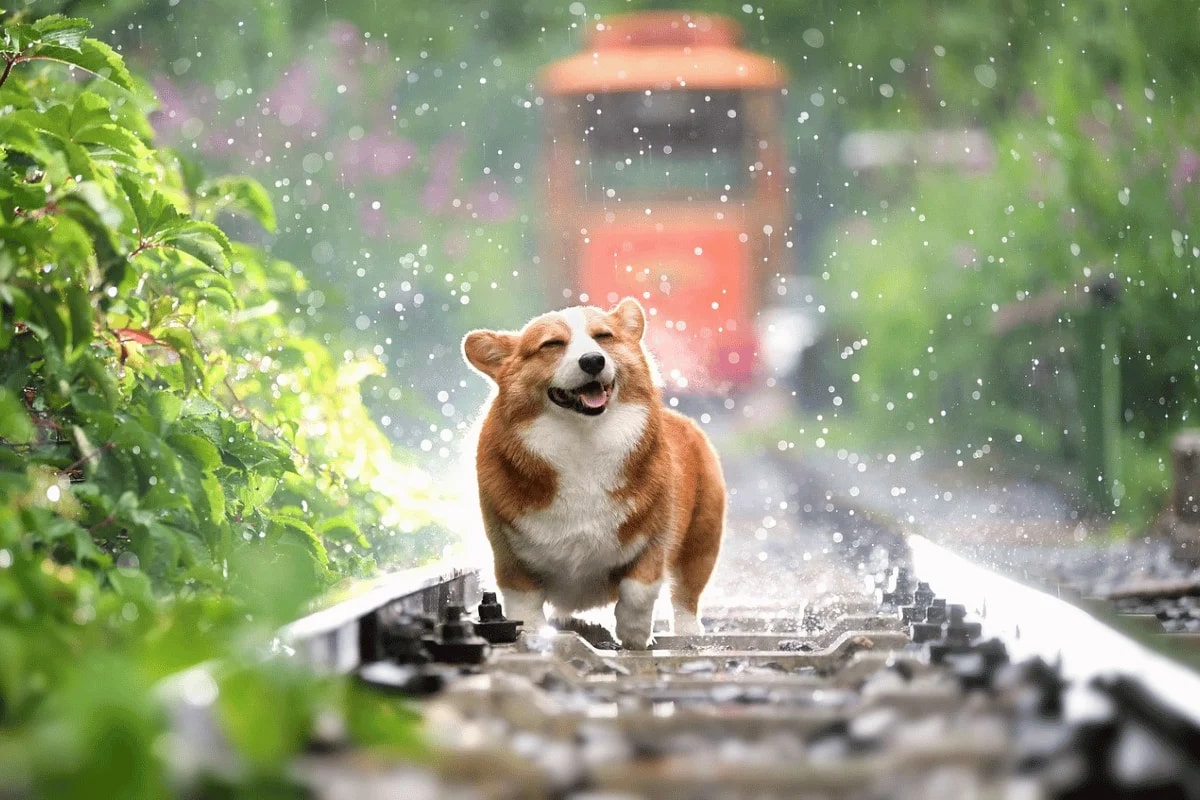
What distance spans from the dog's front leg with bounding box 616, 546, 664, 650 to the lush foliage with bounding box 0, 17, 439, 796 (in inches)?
30.6

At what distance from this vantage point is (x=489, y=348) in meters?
4.36

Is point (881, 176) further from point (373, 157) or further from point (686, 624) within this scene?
point (686, 624)

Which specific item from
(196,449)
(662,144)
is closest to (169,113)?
(662,144)

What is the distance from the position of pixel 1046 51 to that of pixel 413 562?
10.9 meters

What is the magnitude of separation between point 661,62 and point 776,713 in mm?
16801

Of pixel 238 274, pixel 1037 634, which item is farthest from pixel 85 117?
pixel 238 274

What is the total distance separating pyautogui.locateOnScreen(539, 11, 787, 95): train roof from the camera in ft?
60.2

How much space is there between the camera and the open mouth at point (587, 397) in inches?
161

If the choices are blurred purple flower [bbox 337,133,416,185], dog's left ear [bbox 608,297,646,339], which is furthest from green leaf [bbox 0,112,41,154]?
blurred purple flower [bbox 337,133,416,185]

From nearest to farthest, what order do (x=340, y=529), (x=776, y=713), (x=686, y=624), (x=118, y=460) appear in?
(x=776, y=713), (x=118, y=460), (x=686, y=624), (x=340, y=529)

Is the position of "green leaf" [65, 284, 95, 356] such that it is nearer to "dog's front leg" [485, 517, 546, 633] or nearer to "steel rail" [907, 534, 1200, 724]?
"dog's front leg" [485, 517, 546, 633]

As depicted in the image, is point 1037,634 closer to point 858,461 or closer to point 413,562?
point 413,562

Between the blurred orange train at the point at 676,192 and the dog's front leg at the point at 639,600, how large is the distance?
13355mm

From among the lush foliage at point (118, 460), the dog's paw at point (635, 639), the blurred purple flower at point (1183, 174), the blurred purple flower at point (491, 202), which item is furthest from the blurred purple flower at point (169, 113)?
the dog's paw at point (635, 639)
